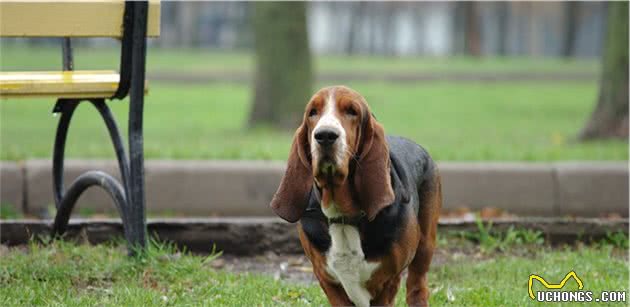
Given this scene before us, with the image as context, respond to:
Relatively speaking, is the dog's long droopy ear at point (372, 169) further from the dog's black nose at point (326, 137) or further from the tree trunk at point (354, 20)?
the tree trunk at point (354, 20)

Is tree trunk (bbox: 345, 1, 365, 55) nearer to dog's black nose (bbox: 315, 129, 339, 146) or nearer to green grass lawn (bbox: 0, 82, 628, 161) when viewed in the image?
green grass lawn (bbox: 0, 82, 628, 161)

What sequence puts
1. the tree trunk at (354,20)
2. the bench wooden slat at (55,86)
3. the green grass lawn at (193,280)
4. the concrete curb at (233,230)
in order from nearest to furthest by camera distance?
the green grass lawn at (193,280), the bench wooden slat at (55,86), the concrete curb at (233,230), the tree trunk at (354,20)

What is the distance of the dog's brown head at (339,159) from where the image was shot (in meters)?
4.35

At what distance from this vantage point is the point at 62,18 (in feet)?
19.2

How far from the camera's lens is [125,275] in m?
5.85

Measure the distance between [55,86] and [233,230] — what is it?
1500 mm

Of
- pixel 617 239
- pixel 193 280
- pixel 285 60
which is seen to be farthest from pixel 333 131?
pixel 285 60

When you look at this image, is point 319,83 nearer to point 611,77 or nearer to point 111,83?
point 611,77

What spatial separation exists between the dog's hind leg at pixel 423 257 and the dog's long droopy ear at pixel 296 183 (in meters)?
0.80

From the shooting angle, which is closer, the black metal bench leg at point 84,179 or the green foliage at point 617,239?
the black metal bench leg at point 84,179

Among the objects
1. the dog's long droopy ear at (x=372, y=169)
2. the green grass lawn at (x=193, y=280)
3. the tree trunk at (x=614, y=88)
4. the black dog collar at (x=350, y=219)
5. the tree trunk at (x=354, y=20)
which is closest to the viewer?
the dog's long droopy ear at (x=372, y=169)

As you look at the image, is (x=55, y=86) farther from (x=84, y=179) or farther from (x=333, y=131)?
(x=333, y=131)

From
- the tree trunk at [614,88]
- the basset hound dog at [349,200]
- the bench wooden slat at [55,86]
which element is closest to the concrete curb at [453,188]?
the bench wooden slat at [55,86]

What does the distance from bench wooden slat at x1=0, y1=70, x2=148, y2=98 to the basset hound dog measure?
159 cm
